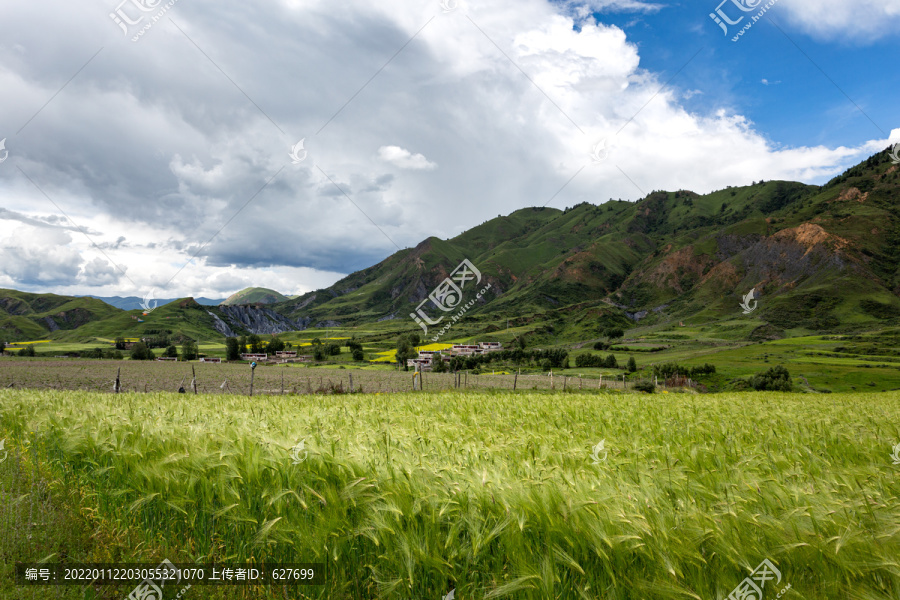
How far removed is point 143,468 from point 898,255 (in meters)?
292

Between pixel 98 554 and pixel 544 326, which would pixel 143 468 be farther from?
pixel 544 326

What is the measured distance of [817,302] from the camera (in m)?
171

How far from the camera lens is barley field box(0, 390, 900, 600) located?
239 cm

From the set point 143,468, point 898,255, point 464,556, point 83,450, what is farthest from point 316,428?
point 898,255

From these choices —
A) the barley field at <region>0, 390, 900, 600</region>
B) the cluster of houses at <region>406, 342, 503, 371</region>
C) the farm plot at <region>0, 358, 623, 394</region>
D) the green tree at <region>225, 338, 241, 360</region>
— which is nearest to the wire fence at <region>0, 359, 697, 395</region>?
the farm plot at <region>0, 358, 623, 394</region>

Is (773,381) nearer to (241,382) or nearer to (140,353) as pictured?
(241,382)

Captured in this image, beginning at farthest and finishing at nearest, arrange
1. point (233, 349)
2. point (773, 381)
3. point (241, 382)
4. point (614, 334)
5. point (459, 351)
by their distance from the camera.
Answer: point (614, 334) → point (233, 349) → point (459, 351) → point (773, 381) → point (241, 382)

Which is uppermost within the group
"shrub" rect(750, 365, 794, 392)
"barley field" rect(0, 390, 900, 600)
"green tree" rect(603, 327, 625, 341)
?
"barley field" rect(0, 390, 900, 600)

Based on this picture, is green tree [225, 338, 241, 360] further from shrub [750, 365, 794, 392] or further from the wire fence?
shrub [750, 365, 794, 392]

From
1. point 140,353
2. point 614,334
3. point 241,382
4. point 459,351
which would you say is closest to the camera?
point 241,382

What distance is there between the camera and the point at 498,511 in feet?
9.58

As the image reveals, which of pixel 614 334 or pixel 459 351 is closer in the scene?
pixel 459 351

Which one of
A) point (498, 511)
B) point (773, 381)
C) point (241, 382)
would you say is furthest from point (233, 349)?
point (498, 511)

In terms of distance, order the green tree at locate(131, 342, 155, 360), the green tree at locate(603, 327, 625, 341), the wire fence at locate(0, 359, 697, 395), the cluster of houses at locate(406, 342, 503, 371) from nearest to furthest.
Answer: the wire fence at locate(0, 359, 697, 395), the cluster of houses at locate(406, 342, 503, 371), the green tree at locate(131, 342, 155, 360), the green tree at locate(603, 327, 625, 341)
